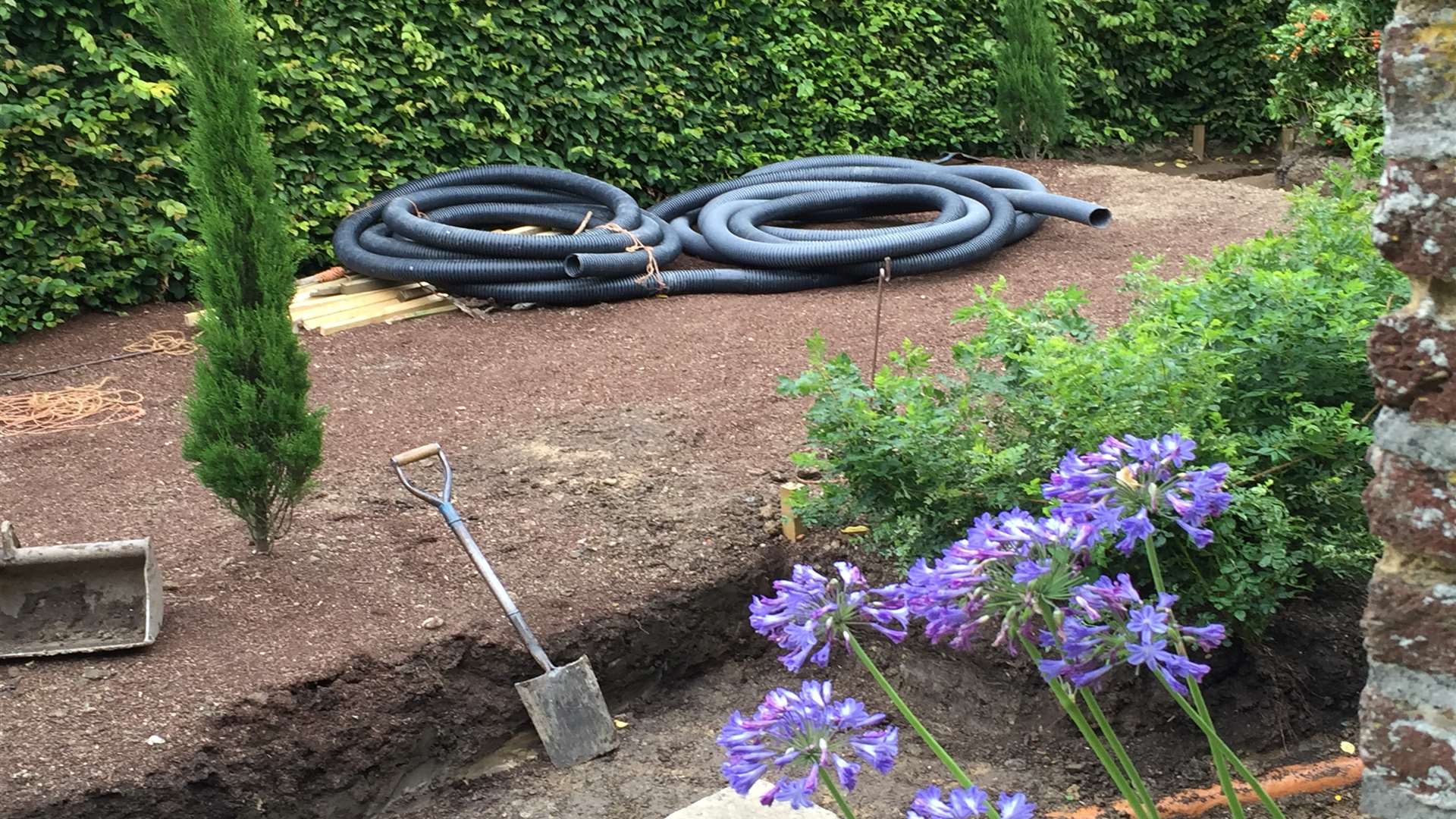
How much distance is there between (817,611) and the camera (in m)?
1.67

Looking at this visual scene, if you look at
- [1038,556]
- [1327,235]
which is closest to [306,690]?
[1038,556]

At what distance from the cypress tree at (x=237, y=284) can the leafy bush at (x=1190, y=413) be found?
1506mm

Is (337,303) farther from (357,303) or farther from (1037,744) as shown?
(1037,744)

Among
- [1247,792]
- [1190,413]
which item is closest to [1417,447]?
[1190,413]

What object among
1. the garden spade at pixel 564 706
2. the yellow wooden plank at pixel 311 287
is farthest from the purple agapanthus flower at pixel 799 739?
the yellow wooden plank at pixel 311 287

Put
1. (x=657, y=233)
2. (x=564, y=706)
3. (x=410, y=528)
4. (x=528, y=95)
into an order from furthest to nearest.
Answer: (x=528, y=95)
(x=657, y=233)
(x=410, y=528)
(x=564, y=706)

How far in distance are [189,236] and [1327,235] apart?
5.72 meters

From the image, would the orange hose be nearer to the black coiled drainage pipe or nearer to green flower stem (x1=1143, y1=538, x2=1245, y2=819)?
green flower stem (x1=1143, y1=538, x2=1245, y2=819)

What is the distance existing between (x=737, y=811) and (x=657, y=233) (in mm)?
4757

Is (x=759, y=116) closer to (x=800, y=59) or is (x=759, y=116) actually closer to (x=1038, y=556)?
(x=800, y=59)

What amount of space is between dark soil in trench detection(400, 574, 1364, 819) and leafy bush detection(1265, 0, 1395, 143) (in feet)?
A: 19.2


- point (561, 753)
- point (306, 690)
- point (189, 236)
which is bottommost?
point (561, 753)

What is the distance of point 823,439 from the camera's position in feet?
11.7

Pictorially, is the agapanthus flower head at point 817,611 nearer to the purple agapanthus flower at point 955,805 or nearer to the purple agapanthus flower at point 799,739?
the purple agapanthus flower at point 799,739
